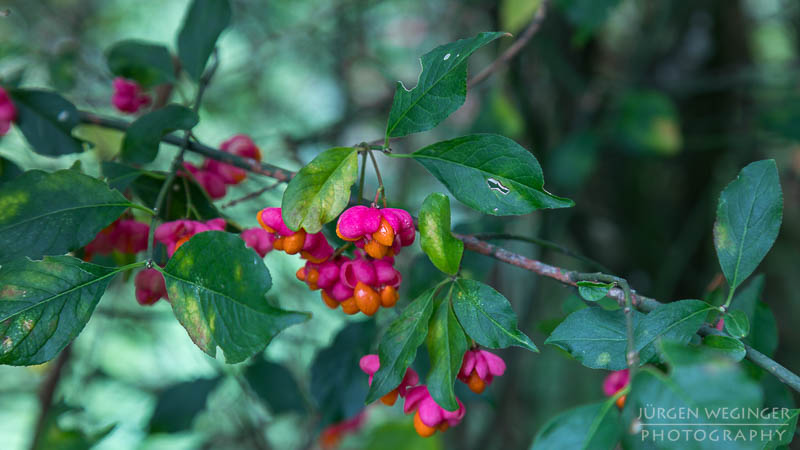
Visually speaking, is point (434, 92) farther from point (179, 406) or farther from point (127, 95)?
point (179, 406)

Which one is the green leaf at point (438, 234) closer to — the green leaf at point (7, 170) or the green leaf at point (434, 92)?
the green leaf at point (434, 92)

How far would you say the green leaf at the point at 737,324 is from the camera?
0.60 m

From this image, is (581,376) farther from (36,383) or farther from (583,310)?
(36,383)

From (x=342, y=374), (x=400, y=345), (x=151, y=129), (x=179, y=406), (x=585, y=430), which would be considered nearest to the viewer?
(x=585, y=430)

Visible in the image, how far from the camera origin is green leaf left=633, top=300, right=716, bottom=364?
580mm

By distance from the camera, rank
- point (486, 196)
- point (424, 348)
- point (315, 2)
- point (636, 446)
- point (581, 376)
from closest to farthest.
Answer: point (636, 446) → point (486, 196) → point (424, 348) → point (581, 376) → point (315, 2)

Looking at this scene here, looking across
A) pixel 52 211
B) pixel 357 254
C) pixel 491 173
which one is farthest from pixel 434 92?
pixel 52 211

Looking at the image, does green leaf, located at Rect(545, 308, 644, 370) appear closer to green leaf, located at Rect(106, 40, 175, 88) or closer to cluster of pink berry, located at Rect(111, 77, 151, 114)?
green leaf, located at Rect(106, 40, 175, 88)

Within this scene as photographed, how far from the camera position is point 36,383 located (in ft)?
6.97

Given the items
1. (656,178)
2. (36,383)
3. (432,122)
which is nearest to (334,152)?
(432,122)

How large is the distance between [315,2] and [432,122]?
6.73 feet

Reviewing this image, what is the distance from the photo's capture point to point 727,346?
573 millimetres

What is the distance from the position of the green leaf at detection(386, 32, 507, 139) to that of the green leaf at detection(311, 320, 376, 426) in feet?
1.80

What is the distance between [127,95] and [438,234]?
736 millimetres
